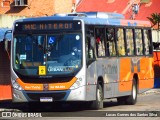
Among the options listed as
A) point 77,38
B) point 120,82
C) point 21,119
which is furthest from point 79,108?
point 21,119

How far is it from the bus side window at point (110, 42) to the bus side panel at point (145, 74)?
10.7 ft

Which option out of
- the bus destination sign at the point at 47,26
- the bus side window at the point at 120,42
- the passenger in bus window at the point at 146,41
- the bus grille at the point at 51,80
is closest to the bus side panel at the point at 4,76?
the passenger in bus window at the point at 146,41

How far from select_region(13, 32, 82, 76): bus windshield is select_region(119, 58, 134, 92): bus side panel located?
148 inches

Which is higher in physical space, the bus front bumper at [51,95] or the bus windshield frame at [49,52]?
the bus windshield frame at [49,52]

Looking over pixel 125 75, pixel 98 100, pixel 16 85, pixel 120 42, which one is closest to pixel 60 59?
pixel 16 85

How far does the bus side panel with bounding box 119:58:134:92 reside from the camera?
2372 centimetres

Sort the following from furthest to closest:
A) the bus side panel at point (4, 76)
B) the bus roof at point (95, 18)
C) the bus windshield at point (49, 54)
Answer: the bus side panel at point (4, 76) → the bus roof at point (95, 18) → the bus windshield at point (49, 54)

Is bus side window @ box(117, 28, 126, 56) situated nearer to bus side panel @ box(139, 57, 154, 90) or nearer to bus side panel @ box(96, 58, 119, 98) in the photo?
bus side panel @ box(96, 58, 119, 98)

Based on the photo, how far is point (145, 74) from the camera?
2648 centimetres

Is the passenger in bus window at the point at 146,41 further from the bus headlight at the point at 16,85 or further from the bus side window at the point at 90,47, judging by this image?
the bus headlight at the point at 16,85

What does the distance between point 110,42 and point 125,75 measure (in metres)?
2.05

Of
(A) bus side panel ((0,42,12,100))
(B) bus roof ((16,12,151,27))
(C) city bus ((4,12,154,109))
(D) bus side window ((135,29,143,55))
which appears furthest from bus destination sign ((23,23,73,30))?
(A) bus side panel ((0,42,12,100))

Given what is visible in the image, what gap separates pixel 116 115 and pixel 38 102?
11.0 feet

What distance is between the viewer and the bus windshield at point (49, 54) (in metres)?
20.2
